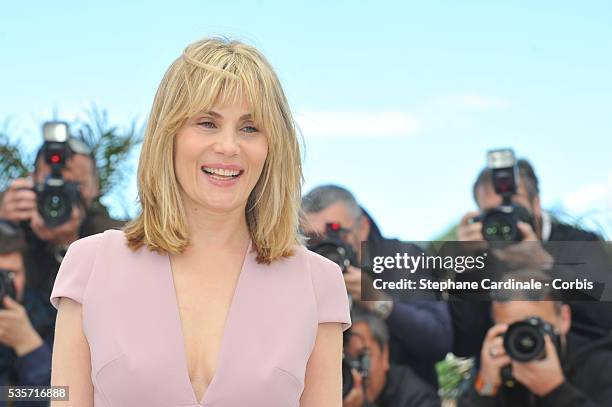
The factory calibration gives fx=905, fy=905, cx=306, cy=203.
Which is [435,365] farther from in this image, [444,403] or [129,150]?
[129,150]

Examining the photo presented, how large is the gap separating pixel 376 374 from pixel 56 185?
4.57 ft

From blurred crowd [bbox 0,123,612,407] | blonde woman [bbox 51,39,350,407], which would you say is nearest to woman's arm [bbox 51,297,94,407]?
blonde woman [bbox 51,39,350,407]

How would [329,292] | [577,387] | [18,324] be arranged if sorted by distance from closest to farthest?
[329,292]
[577,387]
[18,324]

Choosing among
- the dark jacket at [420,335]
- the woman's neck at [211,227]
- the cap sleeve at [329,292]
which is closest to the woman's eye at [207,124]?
the woman's neck at [211,227]

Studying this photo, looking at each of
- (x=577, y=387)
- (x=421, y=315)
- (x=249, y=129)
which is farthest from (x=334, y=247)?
(x=249, y=129)

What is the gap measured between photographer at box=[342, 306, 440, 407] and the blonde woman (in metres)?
2.09

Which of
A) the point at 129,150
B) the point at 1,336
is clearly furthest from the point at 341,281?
the point at 129,150

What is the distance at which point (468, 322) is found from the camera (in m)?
3.28

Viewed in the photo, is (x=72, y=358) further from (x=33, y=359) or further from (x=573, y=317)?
(x=573, y=317)

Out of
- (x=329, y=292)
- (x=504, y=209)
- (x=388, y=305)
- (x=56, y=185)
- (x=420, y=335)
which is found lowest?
(x=329, y=292)

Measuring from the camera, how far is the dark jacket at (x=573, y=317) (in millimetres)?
3256

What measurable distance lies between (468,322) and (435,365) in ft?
0.65

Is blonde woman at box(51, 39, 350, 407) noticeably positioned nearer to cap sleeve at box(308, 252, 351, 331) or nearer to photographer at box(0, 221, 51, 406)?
cap sleeve at box(308, 252, 351, 331)

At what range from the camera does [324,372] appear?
1.19 m
